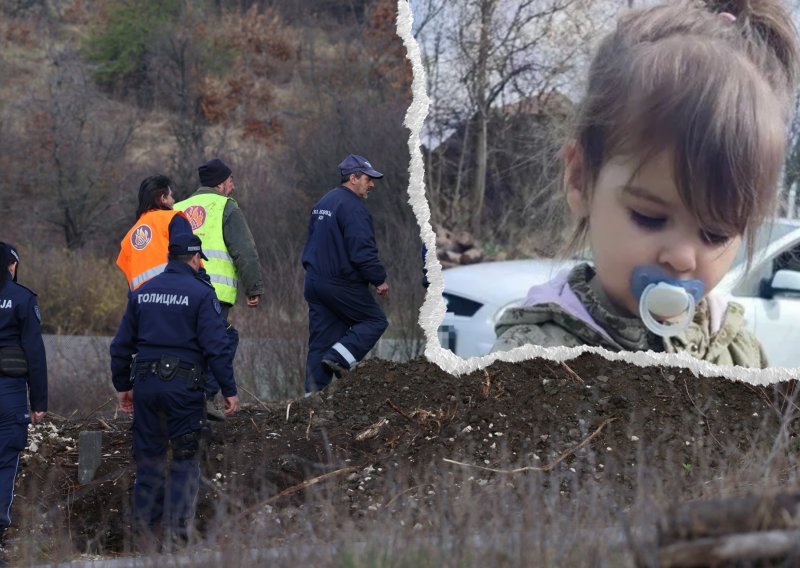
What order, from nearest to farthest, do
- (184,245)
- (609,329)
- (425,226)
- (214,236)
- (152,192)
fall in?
(609,329) < (425,226) < (184,245) < (152,192) < (214,236)

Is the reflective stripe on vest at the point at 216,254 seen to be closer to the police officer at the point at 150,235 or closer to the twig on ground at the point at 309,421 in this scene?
the police officer at the point at 150,235

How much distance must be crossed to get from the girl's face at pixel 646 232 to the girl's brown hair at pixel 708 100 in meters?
0.05

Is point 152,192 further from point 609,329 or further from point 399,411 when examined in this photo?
point 609,329

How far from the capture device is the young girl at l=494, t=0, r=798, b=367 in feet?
15.5

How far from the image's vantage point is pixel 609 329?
5129mm

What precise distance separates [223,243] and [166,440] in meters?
1.97

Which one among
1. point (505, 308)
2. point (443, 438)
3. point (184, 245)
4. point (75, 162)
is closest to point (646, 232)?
point (505, 308)

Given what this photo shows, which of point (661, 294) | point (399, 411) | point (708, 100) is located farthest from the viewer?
point (399, 411)

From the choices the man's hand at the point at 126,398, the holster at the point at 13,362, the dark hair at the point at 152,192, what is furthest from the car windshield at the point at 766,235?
the dark hair at the point at 152,192

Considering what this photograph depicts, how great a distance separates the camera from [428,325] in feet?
18.4

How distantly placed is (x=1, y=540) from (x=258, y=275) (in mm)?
2390

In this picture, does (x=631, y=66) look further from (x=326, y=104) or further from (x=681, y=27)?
(x=326, y=104)

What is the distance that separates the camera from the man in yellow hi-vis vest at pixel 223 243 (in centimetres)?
802

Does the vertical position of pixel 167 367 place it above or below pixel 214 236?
below
